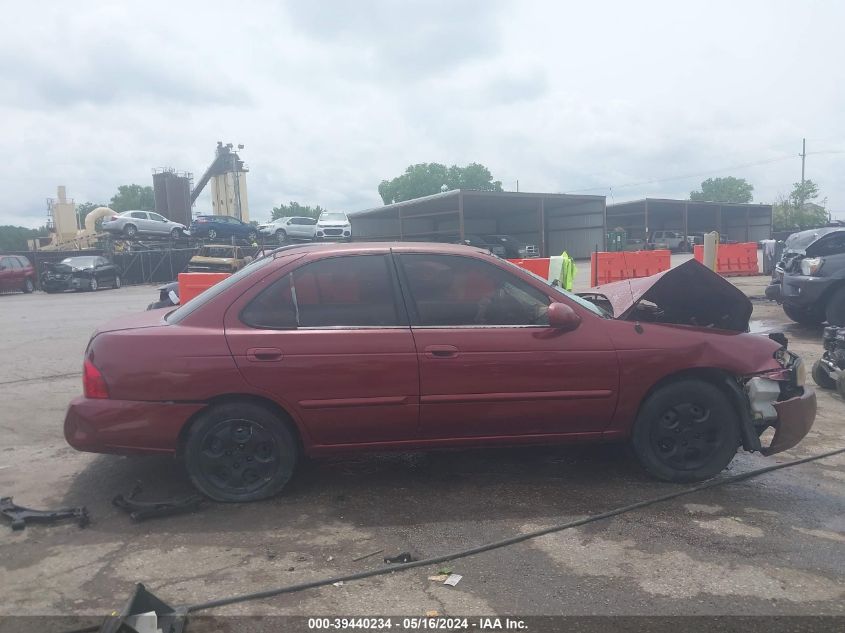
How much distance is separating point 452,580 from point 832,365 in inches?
216

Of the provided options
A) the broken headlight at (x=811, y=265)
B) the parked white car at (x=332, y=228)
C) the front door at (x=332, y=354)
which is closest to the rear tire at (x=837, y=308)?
the broken headlight at (x=811, y=265)

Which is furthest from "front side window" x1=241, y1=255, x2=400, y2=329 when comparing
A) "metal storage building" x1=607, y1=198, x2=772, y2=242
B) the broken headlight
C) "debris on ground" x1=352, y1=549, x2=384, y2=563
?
"metal storage building" x1=607, y1=198, x2=772, y2=242

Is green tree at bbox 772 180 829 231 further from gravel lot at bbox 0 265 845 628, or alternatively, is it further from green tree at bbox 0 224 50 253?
green tree at bbox 0 224 50 253

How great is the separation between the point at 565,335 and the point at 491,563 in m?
1.50

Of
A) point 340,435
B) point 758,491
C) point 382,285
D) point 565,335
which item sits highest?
point 382,285

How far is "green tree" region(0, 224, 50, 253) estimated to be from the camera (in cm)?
8064

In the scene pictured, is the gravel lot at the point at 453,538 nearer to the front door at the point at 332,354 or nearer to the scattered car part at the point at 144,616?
the scattered car part at the point at 144,616

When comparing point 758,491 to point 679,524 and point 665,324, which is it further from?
point 665,324

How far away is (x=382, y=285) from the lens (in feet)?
13.9

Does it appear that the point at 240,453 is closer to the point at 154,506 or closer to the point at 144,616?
the point at 154,506

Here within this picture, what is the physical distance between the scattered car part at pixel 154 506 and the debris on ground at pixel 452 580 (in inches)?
66.2

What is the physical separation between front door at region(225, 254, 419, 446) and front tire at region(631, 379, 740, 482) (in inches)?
60.7

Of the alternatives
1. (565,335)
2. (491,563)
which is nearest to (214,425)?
(491,563)

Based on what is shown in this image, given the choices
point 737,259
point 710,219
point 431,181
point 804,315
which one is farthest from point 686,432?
point 431,181
